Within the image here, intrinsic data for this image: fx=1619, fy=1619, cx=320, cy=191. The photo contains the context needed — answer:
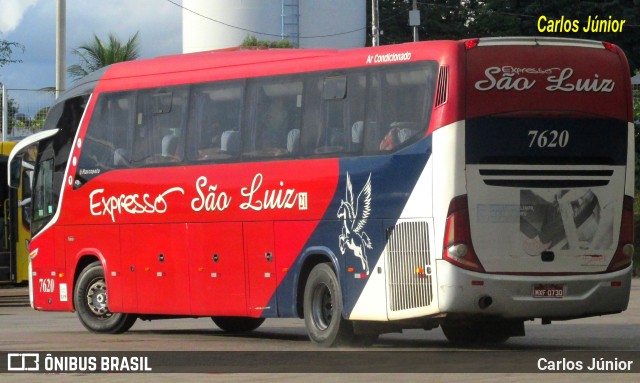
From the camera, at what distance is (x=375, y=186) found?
17.8m

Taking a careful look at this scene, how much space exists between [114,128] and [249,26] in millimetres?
53890

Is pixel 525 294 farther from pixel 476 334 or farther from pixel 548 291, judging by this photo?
pixel 476 334

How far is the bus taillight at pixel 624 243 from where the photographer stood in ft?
57.4

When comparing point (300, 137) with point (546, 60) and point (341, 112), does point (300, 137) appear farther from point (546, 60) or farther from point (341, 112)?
point (546, 60)

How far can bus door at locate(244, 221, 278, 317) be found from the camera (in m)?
19.3

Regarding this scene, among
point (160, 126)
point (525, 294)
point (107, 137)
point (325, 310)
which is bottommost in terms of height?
point (325, 310)

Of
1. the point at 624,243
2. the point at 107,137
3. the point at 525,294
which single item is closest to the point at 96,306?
the point at 107,137

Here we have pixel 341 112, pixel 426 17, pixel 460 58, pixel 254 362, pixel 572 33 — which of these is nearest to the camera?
pixel 254 362

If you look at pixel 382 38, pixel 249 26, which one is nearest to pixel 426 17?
pixel 382 38

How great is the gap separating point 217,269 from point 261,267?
0.92 meters

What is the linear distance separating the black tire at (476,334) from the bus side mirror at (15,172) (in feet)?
25.5

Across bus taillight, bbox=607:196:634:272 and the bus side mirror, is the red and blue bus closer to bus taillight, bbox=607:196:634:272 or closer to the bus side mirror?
bus taillight, bbox=607:196:634:272

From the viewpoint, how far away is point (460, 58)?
16938mm

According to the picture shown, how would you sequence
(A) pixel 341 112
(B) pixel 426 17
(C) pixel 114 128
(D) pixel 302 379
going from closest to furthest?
1. (D) pixel 302 379
2. (A) pixel 341 112
3. (C) pixel 114 128
4. (B) pixel 426 17
